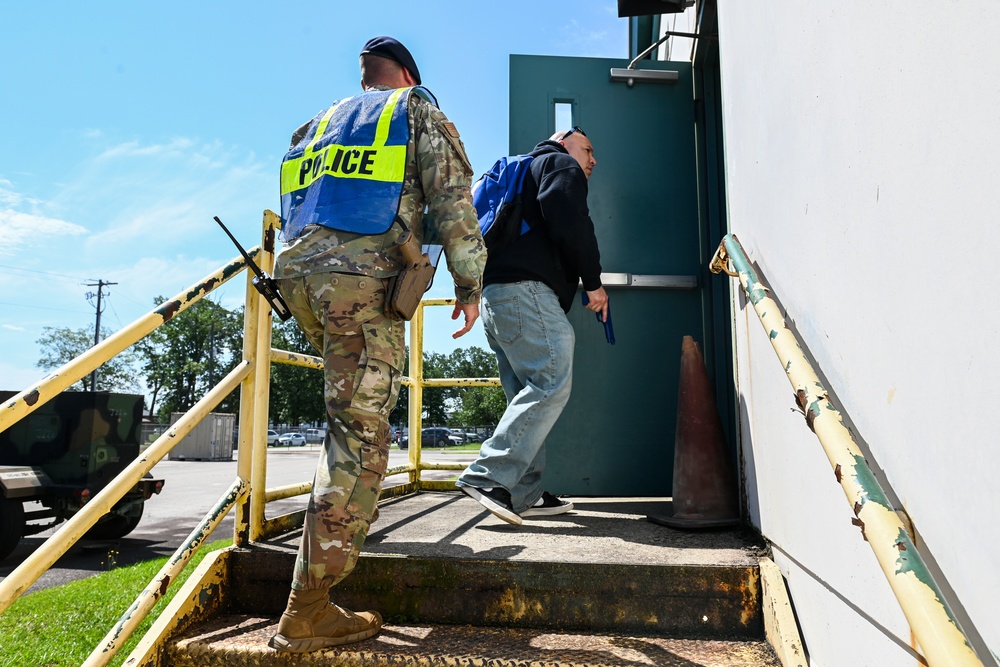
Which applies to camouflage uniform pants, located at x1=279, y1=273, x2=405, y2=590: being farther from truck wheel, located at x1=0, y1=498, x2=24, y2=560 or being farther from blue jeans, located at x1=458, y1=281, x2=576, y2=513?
truck wheel, located at x1=0, y1=498, x2=24, y2=560

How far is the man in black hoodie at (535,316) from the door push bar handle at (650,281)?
2.38ft

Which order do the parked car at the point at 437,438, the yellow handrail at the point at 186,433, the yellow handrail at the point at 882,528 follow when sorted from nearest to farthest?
the yellow handrail at the point at 882,528 → the yellow handrail at the point at 186,433 → the parked car at the point at 437,438

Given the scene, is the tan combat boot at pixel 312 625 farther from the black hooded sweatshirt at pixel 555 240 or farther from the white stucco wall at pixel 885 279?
the black hooded sweatshirt at pixel 555 240

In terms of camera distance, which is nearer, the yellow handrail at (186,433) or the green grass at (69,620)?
the yellow handrail at (186,433)

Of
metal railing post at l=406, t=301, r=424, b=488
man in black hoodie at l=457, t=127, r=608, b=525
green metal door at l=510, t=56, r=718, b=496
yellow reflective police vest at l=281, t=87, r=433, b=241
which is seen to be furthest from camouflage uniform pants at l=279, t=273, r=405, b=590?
metal railing post at l=406, t=301, r=424, b=488

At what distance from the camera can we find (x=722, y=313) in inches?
135

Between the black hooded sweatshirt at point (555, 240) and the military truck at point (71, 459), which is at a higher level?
the black hooded sweatshirt at point (555, 240)

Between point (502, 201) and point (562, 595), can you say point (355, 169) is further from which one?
point (562, 595)

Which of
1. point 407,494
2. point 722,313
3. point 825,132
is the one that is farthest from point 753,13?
point 407,494

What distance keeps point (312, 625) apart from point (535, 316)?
1.43 meters

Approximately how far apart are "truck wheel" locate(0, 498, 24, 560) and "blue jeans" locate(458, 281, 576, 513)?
18.5ft

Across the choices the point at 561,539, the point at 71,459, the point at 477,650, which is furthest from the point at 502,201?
the point at 71,459

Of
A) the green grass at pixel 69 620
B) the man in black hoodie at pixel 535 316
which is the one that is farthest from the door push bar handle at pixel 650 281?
the green grass at pixel 69 620

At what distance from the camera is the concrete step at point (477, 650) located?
1.69 metres
